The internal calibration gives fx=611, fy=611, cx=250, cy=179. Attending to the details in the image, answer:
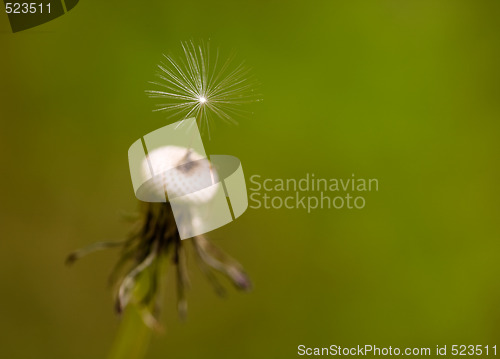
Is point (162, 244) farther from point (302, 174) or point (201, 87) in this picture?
point (302, 174)

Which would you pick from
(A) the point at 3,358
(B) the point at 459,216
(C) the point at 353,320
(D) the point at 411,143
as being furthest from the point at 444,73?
(A) the point at 3,358

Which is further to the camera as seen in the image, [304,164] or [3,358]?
[304,164]

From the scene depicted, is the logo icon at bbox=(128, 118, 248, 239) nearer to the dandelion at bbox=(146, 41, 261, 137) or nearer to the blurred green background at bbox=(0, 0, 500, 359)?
the dandelion at bbox=(146, 41, 261, 137)

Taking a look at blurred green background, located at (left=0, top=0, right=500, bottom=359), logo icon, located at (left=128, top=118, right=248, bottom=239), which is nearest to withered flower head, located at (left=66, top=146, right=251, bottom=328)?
logo icon, located at (left=128, top=118, right=248, bottom=239)

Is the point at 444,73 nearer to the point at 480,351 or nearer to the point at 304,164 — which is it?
the point at 304,164

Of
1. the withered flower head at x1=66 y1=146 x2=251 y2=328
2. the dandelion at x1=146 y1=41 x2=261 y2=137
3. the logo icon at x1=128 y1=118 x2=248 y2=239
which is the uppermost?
the dandelion at x1=146 y1=41 x2=261 y2=137

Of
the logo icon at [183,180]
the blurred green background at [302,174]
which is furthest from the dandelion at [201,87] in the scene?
the blurred green background at [302,174]

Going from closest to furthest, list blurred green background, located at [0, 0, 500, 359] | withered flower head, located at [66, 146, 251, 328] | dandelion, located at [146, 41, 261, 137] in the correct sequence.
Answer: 1. withered flower head, located at [66, 146, 251, 328]
2. dandelion, located at [146, 41, 261, 137]
3. blurred green background, located at [0, 0, 500, 359]
